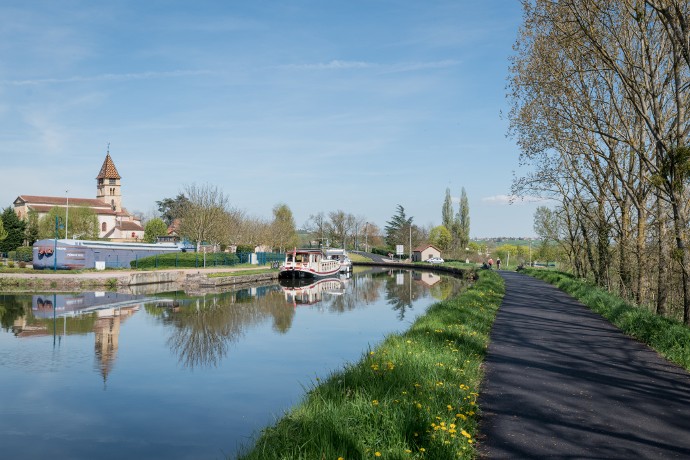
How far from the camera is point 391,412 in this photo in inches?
281

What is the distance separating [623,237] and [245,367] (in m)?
15.4

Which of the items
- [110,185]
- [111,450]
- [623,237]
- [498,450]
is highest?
[110,185]

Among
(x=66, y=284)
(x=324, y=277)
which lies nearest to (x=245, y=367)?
(x=66, y=284)

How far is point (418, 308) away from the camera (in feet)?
96.5

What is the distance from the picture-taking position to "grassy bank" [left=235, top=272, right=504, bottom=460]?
239 inches

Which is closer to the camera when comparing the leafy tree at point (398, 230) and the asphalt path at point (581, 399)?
the asphalt path at point (581, 399)

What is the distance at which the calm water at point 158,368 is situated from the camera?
9.33 metres

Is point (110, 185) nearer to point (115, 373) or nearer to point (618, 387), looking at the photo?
point (115, 373)

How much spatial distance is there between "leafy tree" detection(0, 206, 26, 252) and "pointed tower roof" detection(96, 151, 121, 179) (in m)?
43.6

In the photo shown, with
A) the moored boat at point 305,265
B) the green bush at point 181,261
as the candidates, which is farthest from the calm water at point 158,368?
the moored boat at point 305,265

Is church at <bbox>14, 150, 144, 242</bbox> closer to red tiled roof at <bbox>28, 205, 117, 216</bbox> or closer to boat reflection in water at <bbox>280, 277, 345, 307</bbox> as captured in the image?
red tiled roof at <bbox>28, 205, 117, 216</bbox>

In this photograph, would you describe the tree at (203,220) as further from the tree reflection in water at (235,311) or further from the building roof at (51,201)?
the building roof at (51,201)

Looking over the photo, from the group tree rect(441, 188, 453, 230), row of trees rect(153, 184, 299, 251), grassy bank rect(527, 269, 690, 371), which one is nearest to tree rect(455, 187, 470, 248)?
tree rect(441, 188, 453, 230)

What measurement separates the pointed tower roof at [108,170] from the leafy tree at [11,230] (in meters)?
43.6
